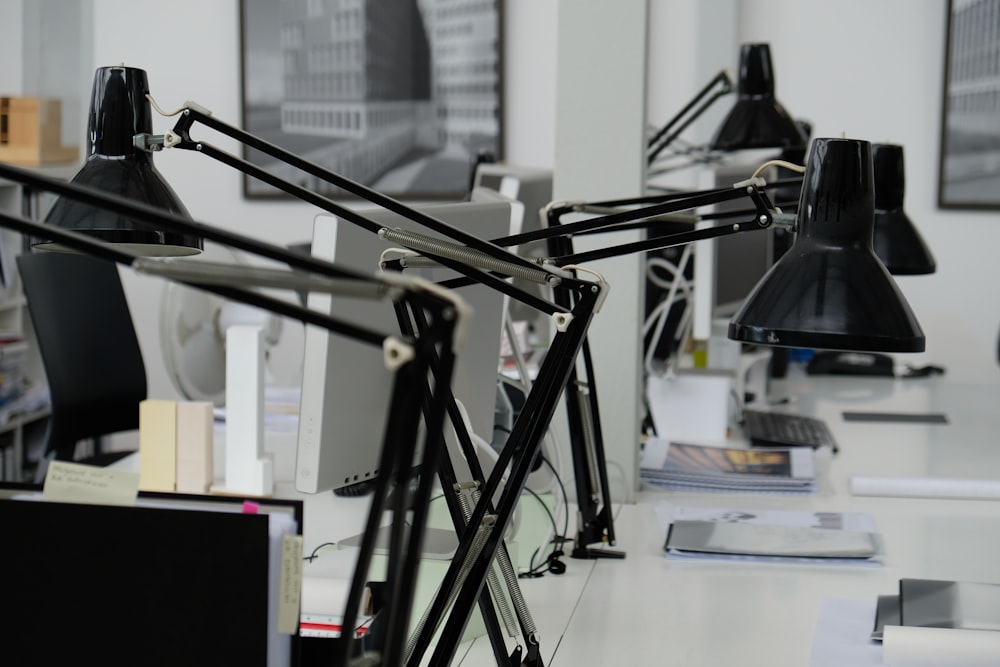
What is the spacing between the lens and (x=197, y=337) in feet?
9.95

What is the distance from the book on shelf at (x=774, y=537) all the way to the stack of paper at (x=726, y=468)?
0.53 feet

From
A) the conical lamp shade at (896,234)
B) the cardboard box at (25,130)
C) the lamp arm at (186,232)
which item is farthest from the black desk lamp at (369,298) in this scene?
the cardboard box at (25,130)

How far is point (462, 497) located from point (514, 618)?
139 mm

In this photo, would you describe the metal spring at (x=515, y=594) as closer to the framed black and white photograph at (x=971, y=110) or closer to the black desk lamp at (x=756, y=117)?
the black desk lamp at (x=756, y=117)

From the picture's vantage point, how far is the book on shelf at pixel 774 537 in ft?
5.72

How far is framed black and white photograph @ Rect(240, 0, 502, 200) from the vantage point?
→ 479cm

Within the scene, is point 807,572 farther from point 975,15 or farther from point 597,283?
point 975,15

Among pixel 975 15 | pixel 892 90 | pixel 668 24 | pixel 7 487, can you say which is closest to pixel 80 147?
pixel 668 24

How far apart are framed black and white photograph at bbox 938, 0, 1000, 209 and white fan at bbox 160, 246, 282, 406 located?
2829 millimetres

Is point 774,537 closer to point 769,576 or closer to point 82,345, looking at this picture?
point 769,576

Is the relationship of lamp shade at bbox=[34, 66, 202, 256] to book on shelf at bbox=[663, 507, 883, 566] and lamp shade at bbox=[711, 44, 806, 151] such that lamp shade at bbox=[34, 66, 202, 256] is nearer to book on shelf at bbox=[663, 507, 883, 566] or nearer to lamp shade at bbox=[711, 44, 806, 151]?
book on shelf at bbox=[663, 507, 883, 566]

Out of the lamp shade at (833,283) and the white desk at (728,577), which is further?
the white desk at (728,577)

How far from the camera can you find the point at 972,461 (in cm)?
242

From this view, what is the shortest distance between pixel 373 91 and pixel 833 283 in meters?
3.99
